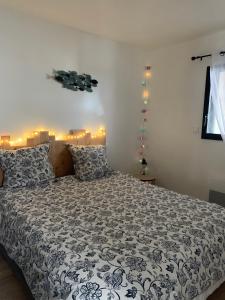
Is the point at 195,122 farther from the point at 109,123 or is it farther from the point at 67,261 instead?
the point at 67,261

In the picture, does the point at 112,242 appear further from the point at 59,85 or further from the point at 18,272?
the point at 59,85

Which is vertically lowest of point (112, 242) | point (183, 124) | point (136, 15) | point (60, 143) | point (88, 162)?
point (112, 242)

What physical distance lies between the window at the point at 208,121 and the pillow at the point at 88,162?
1.39m

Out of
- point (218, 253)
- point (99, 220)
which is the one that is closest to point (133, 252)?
point (99, 220)

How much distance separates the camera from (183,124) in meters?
3.42

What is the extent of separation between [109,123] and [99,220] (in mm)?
1944

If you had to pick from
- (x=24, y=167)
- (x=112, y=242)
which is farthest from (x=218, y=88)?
(x=24, y=167)

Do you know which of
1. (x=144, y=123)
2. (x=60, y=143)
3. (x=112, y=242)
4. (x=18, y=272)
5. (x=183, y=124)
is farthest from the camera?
(x=144, y=123)

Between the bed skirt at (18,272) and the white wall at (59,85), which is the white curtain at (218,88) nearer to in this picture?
the white wall at (59,85)

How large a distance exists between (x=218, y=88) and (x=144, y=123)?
1353mm

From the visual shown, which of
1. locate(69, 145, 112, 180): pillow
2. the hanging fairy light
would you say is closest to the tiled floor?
locate(69, 145, 112, 180): pillow

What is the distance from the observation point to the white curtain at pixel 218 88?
2.83 meters

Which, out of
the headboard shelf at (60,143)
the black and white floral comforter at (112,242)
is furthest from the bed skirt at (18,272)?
the headboard shelf at (60,143)

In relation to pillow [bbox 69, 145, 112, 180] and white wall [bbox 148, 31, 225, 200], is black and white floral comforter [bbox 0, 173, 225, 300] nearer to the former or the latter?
pillow [bbox 69, 145, 112, 180]
